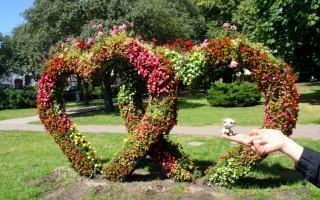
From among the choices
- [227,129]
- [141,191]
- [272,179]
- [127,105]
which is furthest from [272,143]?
[127,105]

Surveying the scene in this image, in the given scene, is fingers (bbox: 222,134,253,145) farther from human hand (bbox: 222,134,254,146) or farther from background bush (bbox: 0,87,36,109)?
background bush (bbox: 0,87,36,109)

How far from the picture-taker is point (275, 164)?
29.3 ft

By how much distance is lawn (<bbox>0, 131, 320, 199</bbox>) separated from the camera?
7.13m

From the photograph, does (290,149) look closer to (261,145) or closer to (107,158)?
(261,145)

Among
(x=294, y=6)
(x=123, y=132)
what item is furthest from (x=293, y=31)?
(x=123, y=132)

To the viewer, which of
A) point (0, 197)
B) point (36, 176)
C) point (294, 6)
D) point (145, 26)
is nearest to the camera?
point (0, 197)

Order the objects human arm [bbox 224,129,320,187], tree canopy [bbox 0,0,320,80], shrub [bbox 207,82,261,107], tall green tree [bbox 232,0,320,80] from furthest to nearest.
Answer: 1. shrub [bbox 207,82,261,107]
2. tree canopy [bbox 0,0,320,80]
3. tall green tree [bbox 232,0,320,80]
4. human arm [bbox 224,129,320,187]

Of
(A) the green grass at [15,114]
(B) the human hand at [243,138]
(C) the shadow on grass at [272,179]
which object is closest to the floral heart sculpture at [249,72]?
(C) the shadow on grass at [272,179]

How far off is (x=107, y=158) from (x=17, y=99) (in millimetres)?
24032

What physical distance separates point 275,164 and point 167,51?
3114mm

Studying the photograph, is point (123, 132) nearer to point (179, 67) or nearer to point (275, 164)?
point (275, 164)

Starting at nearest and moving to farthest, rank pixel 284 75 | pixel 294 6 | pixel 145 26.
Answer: pixel 284 75 < pixel 294 6 < pixel 145 26

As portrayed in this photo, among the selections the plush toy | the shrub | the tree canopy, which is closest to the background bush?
the tree canopy

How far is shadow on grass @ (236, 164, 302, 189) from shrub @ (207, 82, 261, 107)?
14300 mm
